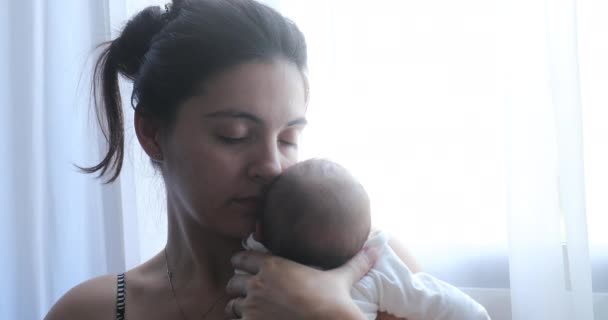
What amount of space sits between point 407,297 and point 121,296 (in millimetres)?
801

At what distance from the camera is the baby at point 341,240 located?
3.23ft

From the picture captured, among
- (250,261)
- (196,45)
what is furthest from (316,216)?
(196,45)

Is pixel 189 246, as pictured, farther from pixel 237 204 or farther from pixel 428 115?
pixel 428 115

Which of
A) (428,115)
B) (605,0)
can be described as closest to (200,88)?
(428,115)

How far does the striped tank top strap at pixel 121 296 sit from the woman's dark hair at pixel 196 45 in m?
0.50

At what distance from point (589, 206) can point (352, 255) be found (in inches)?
30.1

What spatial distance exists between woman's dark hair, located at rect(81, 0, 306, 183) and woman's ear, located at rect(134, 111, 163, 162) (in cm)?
2

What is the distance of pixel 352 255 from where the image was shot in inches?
42.6

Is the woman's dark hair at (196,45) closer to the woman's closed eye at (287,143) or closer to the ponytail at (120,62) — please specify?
the ponytail at (120,62)

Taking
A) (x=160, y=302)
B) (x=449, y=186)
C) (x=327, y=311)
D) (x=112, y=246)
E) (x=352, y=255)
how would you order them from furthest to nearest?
(x=112, y=246)
(x=449, y=186)
(x=160, y=302)
(x=352, y=255)
(x=327, y=311)

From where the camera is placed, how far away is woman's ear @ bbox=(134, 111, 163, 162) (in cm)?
123

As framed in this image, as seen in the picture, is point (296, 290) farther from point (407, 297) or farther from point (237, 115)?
point (237, 115)

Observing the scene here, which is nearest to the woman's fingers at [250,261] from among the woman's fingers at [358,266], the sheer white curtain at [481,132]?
the woman's fingers at [358,266]

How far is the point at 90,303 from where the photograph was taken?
1.39 metres
